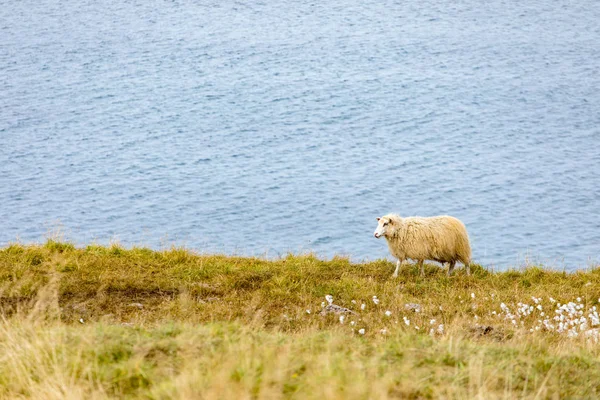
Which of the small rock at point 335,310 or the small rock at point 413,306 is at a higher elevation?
the small rock at point 335,310

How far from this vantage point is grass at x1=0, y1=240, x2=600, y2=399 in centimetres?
739

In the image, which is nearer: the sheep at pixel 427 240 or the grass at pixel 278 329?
the grass at pixel 278 329

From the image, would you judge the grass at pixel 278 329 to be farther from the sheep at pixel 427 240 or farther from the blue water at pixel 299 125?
the blue water at pixel 299 125

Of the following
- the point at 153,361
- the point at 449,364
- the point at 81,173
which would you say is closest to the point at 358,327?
the point at 449,364

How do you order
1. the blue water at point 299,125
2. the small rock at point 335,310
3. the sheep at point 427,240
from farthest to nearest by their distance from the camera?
the blue water at point 299,125 → the sheep at point 427,240 → the small rock at point 335,310

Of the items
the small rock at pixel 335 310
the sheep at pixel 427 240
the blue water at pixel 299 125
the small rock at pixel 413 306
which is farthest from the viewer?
the blue water at pixel 299 125

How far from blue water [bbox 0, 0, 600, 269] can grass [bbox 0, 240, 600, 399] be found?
585 inches

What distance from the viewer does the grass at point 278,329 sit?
24.2ft

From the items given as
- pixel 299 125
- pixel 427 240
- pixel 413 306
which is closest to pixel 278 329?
pixel 413 306

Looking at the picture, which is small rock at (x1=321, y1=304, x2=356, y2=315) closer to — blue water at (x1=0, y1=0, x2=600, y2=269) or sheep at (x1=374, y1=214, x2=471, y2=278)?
sheep at (x1=374, y1=214, x2=471, y2=278)

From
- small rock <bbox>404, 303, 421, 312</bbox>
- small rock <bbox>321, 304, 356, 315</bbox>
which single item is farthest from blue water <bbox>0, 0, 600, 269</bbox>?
small rock <bbox>404, 303, 421, 312</bbox>

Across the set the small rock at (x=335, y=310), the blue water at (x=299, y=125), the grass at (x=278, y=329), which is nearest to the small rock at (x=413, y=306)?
the grass at (x=278, y=329)

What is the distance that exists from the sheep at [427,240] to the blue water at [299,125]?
14.9 m

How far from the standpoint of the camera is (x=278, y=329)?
13.0 metres
